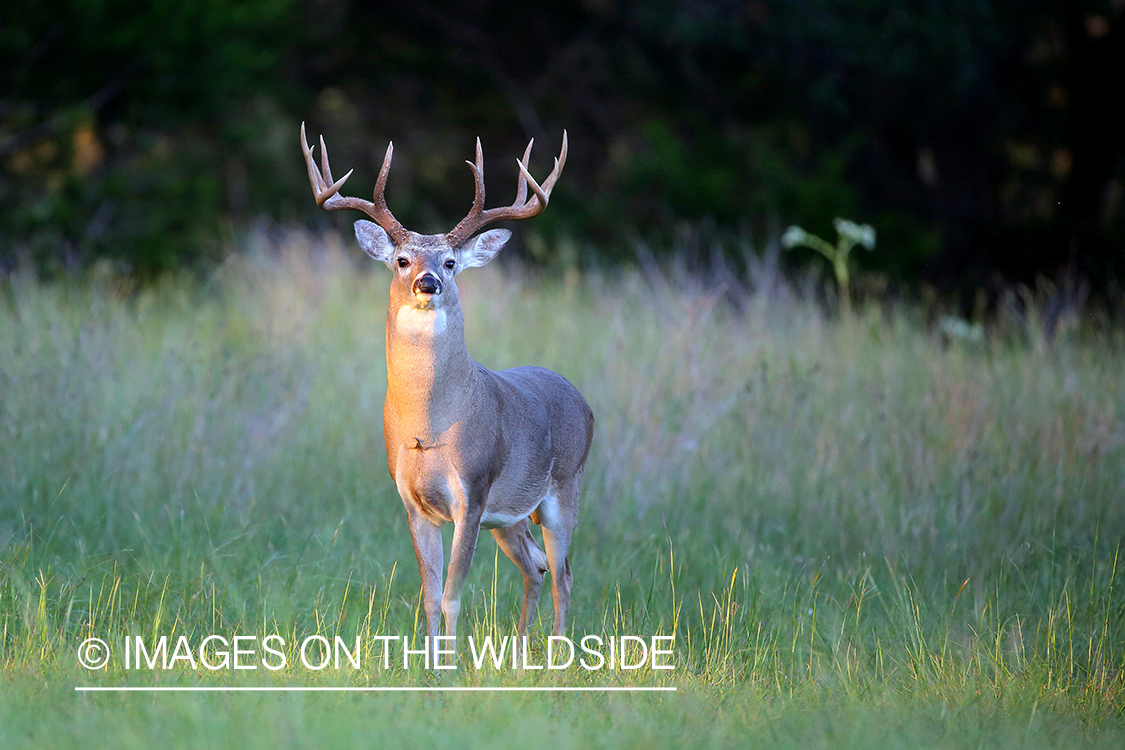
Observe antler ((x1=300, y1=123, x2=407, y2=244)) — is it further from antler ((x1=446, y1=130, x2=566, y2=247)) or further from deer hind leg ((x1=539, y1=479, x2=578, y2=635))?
deer hind leg ((x1=539, y1=479, x2=578, y2=635))

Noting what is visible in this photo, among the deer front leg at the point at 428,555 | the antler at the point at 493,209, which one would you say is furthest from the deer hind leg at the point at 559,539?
the antler at the point at 493,209

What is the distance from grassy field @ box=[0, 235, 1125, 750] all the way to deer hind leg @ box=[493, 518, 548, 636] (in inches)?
8.3

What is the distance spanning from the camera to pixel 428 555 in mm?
4438

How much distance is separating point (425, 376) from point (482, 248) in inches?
22.0

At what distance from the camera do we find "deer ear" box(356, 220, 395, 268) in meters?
4.43

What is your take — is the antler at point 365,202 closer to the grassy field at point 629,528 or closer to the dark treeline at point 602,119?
the grassy field at point 629,528

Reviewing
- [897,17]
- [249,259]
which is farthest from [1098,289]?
[249,259]

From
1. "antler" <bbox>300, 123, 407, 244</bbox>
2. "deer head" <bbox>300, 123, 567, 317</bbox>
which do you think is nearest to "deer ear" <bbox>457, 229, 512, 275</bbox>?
"deer head" <bbox>300, 123, 567, 317</bbox>

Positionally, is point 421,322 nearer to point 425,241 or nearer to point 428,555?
point 425,241

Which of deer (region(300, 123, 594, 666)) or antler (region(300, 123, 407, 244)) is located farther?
antler (region(300, 123, 407, 244))

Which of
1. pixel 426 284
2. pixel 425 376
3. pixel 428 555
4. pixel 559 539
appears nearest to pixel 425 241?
pixel 426 284

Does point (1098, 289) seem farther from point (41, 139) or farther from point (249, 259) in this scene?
point (41, 139)

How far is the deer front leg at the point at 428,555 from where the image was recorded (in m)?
4.38

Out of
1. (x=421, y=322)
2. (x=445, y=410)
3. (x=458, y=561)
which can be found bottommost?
(x=458, y=561)
